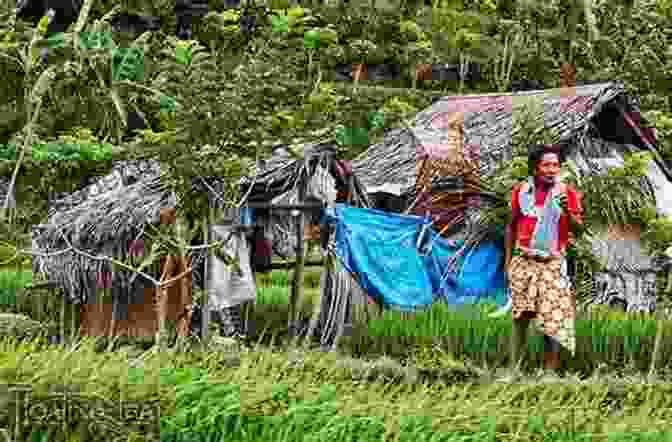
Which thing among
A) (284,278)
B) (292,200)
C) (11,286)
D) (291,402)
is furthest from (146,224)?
(284,278)

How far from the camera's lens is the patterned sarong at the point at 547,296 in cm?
887

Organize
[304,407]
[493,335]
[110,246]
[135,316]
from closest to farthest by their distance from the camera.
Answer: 1. [304,407]
2. [493,335]
3. [110,246]
4. [135,316]

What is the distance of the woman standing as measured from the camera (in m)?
8.87

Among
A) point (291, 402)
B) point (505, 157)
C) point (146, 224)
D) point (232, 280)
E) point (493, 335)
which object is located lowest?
point (493, 335)

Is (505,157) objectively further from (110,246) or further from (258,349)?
(258,349)

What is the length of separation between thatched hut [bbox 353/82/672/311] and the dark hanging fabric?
1877mm

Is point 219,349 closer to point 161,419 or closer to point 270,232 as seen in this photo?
point 161,419

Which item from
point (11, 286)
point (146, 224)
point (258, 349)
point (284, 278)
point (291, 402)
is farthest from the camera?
point (284, 278)

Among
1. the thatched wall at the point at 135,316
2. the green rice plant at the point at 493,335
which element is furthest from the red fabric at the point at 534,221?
the thatched wall at the point at 135,316

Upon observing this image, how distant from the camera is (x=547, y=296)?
8.85 m

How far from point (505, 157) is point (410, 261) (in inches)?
98.3

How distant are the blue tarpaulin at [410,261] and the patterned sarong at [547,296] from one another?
3.39 metres

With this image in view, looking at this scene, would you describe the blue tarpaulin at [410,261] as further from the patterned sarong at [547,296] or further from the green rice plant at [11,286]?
the green rice plant at [11,286]

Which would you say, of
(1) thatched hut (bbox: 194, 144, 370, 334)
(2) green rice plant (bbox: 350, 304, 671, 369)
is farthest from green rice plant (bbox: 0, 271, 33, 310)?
(2) green rice plant (bbox: 350, 304, 671, 369)
